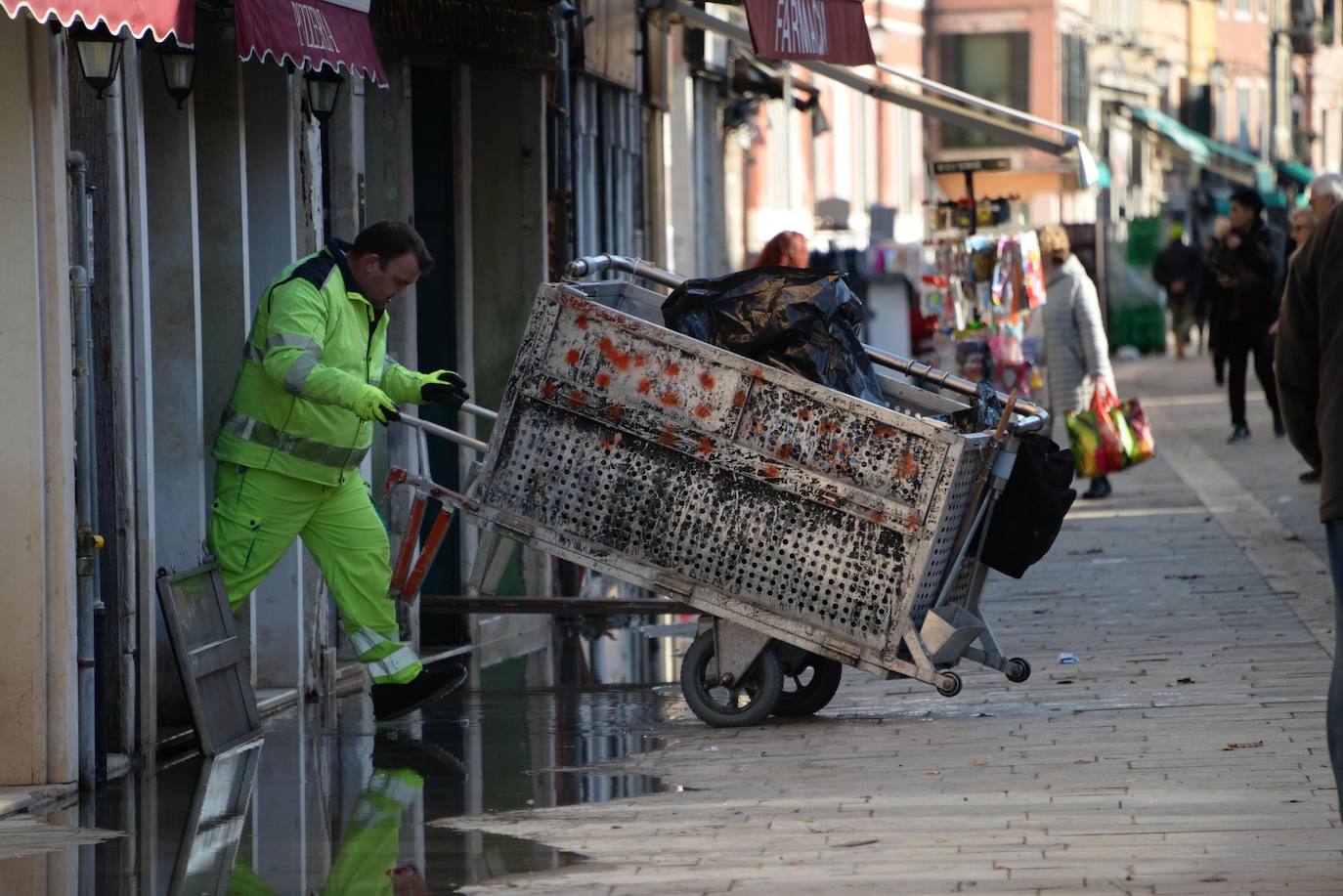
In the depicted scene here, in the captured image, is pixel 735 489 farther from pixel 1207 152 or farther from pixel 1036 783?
pixel 1207 152

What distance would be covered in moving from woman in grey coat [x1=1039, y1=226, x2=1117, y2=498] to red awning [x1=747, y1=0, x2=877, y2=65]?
142 inches

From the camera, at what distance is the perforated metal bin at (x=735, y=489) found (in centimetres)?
852

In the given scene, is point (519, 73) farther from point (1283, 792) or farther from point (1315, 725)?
point (1283, 792)

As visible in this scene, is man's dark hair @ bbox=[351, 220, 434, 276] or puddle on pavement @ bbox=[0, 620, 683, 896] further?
man's dark hair @ bbox=[351, 220, 434, 276]

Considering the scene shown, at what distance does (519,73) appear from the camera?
13.0 m

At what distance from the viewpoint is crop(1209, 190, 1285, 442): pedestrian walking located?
19484 mm

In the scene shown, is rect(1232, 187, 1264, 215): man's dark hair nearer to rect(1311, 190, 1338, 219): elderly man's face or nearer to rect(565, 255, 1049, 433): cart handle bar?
rect(1311, 190, 1338, 219): elderly man's face

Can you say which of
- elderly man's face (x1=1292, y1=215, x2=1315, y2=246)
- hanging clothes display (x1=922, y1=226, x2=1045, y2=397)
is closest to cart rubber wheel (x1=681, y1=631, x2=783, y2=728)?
elderly man's face (x1=1292, y1=215, x2=1315, y2=246)

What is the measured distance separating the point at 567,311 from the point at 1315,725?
282 cm

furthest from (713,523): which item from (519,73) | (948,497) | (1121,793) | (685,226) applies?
(685,226)

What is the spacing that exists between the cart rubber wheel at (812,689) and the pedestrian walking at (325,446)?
1.18 m

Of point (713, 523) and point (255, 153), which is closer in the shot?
point (713, 523)

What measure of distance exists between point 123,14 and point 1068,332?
10.2 meters

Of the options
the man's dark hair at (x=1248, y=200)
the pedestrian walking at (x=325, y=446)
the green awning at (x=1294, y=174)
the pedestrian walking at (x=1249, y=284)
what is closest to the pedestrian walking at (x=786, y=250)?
the pedestrian walking at (x=325, y=446)
